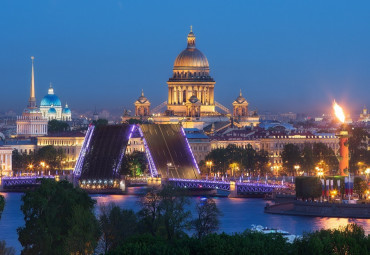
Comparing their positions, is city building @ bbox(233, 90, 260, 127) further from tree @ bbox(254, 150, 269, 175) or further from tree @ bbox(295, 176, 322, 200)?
tree @ bbox(295, 176, 322, 200)

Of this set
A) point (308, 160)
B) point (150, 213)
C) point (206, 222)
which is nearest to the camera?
point (206, 222)

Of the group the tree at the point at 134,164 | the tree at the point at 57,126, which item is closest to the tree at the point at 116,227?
the tree at the point at 134,164

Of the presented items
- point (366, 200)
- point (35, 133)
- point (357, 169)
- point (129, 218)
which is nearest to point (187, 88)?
point (35, 133)

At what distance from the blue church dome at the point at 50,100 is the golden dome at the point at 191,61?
32713 millimetres

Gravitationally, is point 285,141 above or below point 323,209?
above

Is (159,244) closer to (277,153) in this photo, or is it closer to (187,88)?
(277,153)

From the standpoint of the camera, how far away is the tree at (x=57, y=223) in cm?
4353

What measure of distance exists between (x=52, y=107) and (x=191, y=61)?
33.2 m

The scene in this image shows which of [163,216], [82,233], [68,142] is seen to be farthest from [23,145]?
[82,233]

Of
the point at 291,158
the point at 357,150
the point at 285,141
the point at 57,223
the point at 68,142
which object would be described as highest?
the point at 68,142

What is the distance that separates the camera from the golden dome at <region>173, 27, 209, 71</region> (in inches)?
4609

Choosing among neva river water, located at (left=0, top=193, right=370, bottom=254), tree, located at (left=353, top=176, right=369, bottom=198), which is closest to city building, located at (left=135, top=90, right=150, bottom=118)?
neva river water, located at (left=0, top=193, right=370, bottom=254)

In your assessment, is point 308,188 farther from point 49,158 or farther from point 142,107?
point 142,107

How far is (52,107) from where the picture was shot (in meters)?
148
